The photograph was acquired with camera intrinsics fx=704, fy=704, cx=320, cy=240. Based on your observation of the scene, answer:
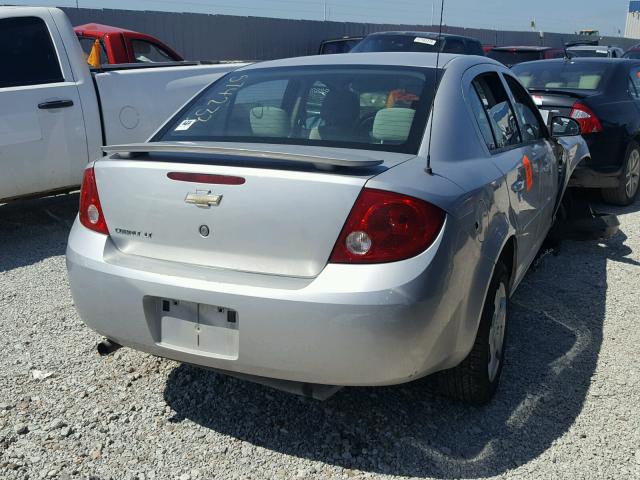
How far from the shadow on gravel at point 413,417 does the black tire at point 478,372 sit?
0.30 ft

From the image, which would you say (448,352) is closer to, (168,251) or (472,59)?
(168,251)

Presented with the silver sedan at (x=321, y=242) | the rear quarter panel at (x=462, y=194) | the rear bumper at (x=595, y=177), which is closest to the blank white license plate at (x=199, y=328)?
the silver sedan at (x=321, y=242)

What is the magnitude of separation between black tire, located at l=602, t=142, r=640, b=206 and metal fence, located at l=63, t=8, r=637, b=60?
13.0 metres

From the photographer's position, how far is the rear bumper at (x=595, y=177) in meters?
7.02

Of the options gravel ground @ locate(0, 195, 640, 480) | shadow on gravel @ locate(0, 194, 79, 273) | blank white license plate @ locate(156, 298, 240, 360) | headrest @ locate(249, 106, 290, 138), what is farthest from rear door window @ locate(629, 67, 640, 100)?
blank white license plate @ locate(156, 298, 240, 360)

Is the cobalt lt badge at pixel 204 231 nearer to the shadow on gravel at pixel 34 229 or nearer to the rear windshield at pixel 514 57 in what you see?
the shadow on gravel at pixel 34 229

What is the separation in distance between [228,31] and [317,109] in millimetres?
17438

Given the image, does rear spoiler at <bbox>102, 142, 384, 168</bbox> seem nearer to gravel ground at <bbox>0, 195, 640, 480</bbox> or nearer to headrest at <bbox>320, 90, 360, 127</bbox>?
headrest at <bbox>320, 90, 360, 127</bbox>

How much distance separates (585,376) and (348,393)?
1218 millimetres

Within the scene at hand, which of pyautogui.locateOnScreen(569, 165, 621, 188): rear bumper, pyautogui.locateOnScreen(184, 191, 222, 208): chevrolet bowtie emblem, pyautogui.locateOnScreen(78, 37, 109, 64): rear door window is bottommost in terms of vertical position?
pyautogui.locateOnScreen(569, 165, 621, 188): rear bumper

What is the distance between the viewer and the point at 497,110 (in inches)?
146

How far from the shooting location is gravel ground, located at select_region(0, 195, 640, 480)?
276cm

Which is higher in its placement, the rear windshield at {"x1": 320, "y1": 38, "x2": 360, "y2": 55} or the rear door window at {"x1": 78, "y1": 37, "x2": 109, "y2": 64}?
the rear door window at {"x1": 78, "y1": 37, "x2": 109, "y2": 64}

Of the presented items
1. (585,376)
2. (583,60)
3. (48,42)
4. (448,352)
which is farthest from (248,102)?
(583,60)
